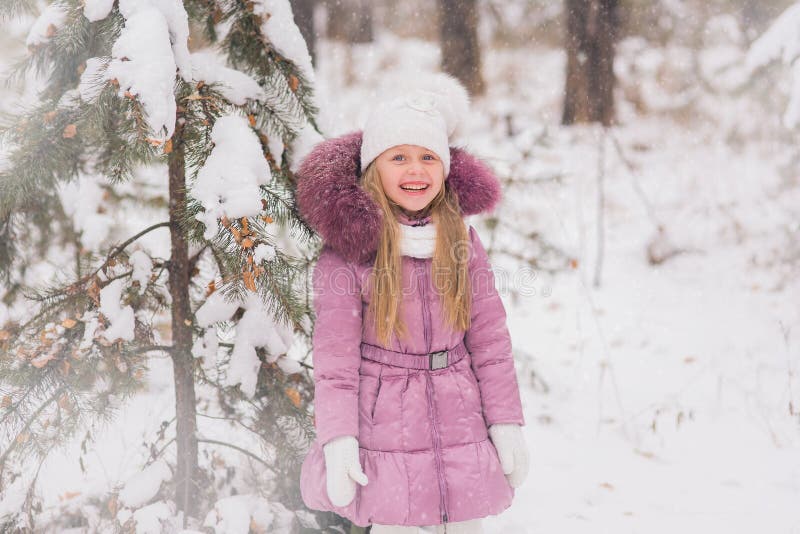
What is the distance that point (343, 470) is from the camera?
6.06 ft

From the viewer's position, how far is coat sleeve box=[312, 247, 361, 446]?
A: 6.17ft

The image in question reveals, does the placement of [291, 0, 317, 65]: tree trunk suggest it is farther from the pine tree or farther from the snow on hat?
the snow on hat

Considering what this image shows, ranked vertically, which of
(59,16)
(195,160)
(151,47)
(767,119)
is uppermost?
(767,119)

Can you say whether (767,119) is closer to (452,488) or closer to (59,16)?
(452,488)

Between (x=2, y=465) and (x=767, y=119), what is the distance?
9.07 m

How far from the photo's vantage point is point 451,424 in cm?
199

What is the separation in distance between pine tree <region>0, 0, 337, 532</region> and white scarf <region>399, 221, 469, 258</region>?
43 centimetres

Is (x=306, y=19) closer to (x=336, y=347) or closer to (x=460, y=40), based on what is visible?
(x=336, y=347)

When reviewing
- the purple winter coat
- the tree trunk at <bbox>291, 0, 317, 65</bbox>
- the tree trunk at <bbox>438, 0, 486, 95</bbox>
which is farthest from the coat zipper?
the tree trunk at <bbox>438, 0, 486, 95</bbox>

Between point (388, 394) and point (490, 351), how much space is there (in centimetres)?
43

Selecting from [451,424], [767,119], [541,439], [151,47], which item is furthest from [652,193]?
[151,47]

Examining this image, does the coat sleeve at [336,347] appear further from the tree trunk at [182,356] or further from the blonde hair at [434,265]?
the tree trunk at [182,356]

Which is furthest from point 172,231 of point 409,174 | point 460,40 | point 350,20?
point 350,20

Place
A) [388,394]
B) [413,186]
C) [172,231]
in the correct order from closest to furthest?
[388,394]
[413,186]
[172,231]
